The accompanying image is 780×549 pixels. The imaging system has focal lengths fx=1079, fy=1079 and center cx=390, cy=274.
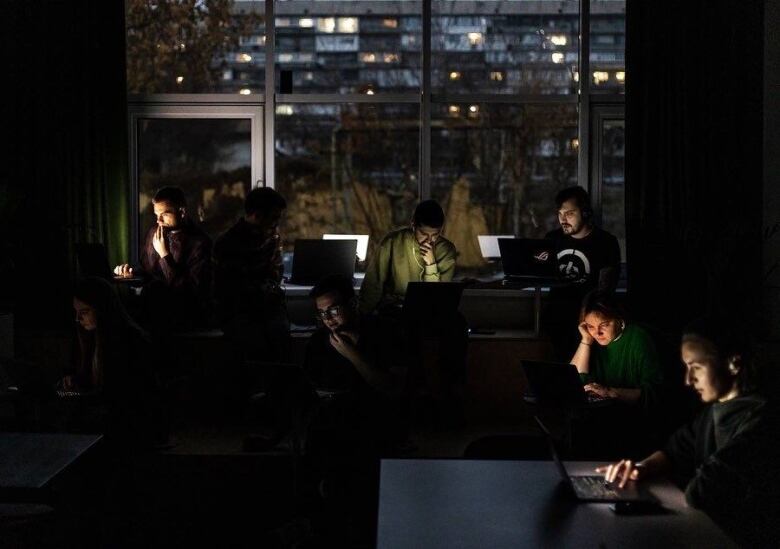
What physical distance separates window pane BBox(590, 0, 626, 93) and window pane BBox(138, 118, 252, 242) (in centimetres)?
260

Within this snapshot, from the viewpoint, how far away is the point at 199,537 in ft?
13.5

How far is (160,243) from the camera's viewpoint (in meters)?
6.68

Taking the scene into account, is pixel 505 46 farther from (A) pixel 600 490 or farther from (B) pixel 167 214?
(A) pixel 600 490

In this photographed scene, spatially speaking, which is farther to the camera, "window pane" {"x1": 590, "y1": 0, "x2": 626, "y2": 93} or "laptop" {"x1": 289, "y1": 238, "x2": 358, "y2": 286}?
"window pane" {"x1": 590, "y1": 0, "x2": 626, "y2": 93}

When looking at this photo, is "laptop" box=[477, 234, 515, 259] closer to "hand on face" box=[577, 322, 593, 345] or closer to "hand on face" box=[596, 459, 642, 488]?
Answer: "hand on face" box=[577, 322, 593, 345]

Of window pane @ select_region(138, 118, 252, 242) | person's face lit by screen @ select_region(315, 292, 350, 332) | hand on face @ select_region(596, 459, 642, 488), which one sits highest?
window pane @ select_region(138, 118, 252, 242)

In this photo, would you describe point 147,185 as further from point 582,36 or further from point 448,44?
point 582,36

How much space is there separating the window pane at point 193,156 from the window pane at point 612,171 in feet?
8.58

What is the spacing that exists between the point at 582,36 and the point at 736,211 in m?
1.71

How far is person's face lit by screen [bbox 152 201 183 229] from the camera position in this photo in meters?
6.57

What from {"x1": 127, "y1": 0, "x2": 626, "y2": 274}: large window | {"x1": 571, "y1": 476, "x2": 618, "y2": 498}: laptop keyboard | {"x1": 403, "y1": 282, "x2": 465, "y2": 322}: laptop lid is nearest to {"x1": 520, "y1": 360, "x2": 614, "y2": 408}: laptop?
{"x1": 571, "y1": 476, "x2": 618, "y2": 498}: laptop keyboard

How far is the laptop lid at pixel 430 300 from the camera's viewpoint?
6.14 m

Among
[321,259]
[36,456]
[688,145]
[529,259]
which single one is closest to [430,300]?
[529,259]

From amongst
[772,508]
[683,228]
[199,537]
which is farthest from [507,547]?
[683,228]
